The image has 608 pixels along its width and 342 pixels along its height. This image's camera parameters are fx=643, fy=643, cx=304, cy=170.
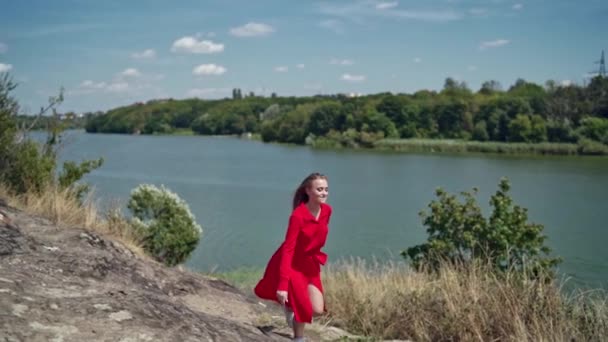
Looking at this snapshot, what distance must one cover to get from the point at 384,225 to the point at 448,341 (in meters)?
15.2

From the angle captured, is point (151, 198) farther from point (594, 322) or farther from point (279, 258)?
point (594, 322)

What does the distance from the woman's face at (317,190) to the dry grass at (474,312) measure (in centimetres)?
175

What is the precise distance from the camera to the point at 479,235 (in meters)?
8.95

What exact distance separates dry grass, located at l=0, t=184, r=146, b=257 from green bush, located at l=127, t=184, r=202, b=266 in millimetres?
1532

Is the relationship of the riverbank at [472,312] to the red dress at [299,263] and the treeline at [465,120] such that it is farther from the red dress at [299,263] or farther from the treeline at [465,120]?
A: the treeline at [465,120]

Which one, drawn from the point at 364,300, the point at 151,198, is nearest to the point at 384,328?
the point at 364,300

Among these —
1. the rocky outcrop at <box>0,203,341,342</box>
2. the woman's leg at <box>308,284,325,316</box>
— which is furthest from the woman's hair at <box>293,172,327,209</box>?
the rocky outcrop at <box>0,203,341,342</box>

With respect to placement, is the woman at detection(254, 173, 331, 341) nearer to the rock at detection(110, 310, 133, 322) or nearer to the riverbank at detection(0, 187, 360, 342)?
the riverbank at detection(0, 187, 360, 342)

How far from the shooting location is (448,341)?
18.3 ft

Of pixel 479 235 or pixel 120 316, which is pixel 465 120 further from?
pixel 120 316

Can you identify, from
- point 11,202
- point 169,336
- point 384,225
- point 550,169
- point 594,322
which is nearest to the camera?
point 169,336

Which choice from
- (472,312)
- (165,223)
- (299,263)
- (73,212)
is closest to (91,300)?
(299,263)

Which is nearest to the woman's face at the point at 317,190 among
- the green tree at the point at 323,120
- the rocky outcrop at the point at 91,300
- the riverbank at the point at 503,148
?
the rocky outcrop at the point at 91,300

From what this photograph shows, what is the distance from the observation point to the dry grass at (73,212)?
26.1 feet
